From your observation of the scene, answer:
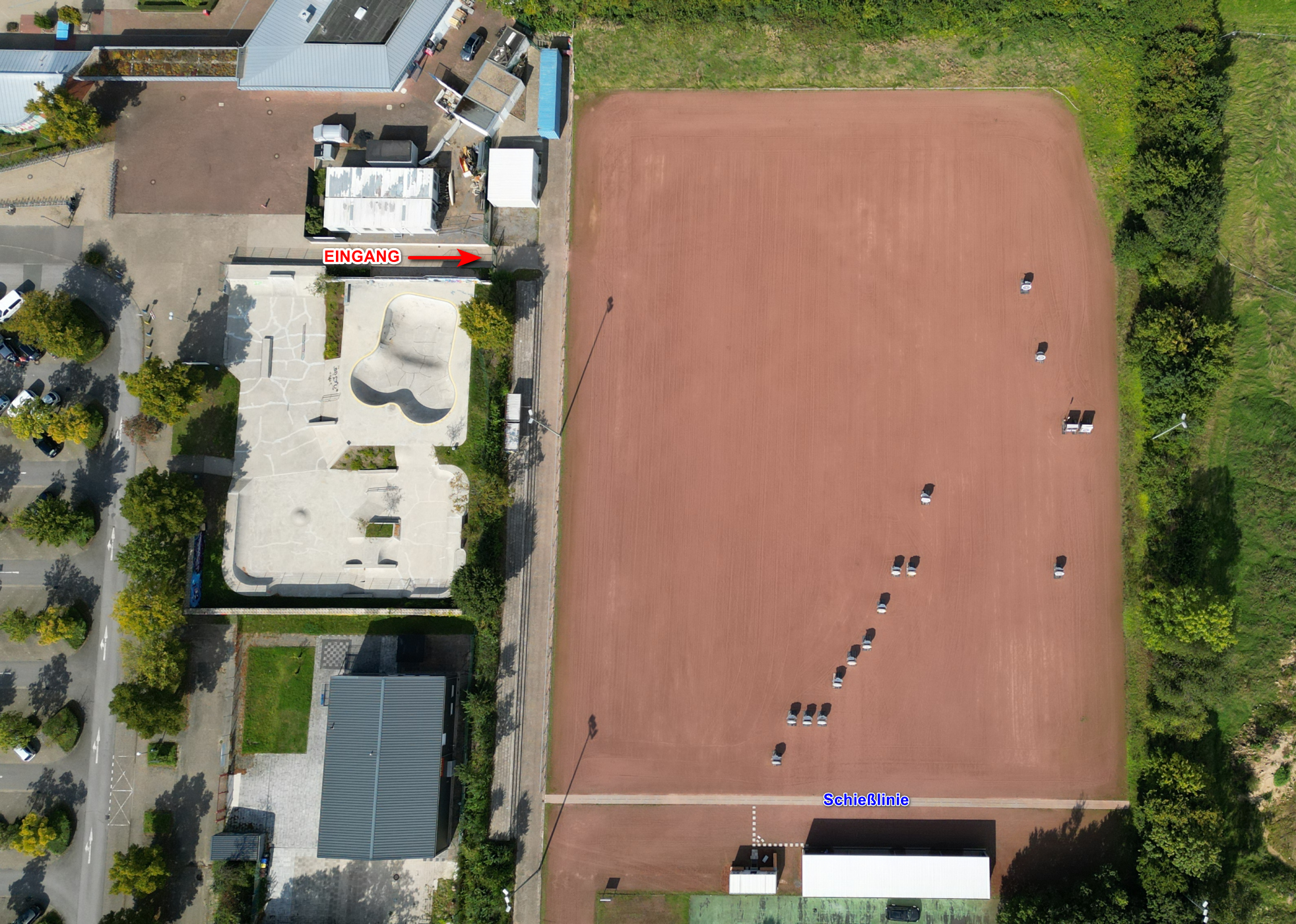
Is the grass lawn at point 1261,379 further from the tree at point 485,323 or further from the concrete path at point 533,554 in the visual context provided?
the tree at point 485,323

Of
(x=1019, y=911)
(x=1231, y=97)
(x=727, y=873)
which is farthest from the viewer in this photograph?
(x=1231, y=97)

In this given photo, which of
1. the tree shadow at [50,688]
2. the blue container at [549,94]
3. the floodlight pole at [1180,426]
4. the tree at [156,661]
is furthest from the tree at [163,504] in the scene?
the floodlight pole at [1180,426]

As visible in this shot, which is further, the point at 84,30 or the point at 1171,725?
the point at 84,30

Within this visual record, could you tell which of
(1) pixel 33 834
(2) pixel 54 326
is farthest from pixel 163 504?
(1) pixel 33 834

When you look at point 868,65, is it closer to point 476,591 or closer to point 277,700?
point 476,591

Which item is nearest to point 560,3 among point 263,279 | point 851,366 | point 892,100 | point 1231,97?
point 892,100

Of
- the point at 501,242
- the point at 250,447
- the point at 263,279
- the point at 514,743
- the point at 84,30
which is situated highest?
the point at 84,30

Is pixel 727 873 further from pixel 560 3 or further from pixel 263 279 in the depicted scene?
pixel 560 3
